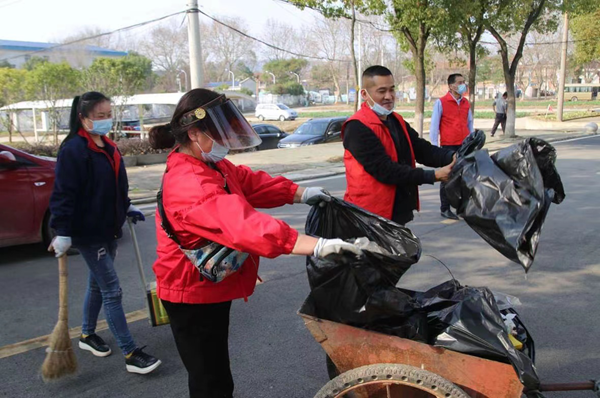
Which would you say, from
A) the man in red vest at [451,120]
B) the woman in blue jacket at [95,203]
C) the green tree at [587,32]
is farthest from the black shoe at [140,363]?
the green tree at [587,32]

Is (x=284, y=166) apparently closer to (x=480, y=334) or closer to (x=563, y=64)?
(x=480, y=334)

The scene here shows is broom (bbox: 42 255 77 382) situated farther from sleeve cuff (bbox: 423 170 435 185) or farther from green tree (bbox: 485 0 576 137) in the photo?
green tree (bbox: 485 0 576 137)

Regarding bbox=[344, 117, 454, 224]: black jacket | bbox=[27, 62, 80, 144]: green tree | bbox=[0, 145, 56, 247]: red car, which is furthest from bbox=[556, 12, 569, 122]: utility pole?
bbox=[0, 145, 56, 247]: red car

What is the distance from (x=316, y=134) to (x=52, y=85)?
A: 987 centimetres

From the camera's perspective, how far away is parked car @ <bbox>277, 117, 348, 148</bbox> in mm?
18703

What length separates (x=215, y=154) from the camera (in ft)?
7.77

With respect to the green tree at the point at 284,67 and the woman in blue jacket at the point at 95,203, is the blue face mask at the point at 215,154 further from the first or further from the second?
the green tree at the point at 284,67

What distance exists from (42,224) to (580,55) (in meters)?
33.2

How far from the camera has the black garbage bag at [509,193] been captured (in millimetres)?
2449

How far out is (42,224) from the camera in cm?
640

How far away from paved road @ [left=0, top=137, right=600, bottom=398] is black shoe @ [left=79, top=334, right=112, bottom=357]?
52 millimetres

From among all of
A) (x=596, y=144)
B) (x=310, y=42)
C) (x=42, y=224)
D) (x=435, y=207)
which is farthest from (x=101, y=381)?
(x=310, y=42)

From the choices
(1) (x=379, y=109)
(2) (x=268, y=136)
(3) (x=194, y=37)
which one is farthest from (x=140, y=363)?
(2) (x=268, y=136)

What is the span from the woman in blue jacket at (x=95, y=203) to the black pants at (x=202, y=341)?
126 cm
